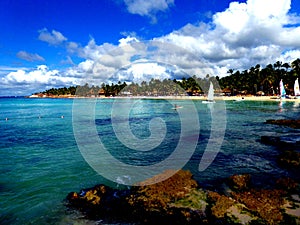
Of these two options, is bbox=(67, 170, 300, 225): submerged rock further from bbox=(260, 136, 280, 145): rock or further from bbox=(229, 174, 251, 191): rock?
bbox=(260, 136, 280, 145): rock

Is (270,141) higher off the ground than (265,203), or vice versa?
(265,203)

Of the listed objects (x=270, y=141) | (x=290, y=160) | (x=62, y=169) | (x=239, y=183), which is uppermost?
(x=239, y=183)

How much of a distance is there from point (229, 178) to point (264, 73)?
433ft

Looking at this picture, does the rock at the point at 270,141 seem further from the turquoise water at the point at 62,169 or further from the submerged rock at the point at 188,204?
the submerged rock at the point at 188,204

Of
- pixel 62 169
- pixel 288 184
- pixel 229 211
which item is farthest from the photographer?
pixel 62 169

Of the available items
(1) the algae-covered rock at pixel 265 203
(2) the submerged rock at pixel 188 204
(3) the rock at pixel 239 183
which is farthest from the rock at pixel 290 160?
(1) the algae-covered rock at pixel 265 203

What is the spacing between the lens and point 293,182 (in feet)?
42.9

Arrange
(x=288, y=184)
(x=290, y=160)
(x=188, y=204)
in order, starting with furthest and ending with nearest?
(x=290, y=160) → (x=288, y=184) → (x=188, y=204)

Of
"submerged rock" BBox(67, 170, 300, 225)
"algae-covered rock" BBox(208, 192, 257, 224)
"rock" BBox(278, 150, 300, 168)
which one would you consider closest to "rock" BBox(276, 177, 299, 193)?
"submerged rock" BBox(67, 170, 300, 225)

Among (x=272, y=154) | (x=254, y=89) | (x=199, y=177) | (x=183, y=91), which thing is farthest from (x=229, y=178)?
(x=183, y=91)

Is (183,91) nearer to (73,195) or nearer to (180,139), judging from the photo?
(180,139)

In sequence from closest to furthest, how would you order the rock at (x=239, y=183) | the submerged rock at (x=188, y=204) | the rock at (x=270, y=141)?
1. the submerged rock at (x=188, y=204)
2. the rock at (x=239, y=183)
3. the rock at (x=270, y=141)

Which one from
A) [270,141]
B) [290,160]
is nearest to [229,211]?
[290,160]

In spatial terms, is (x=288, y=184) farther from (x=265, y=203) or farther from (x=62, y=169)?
(x=62, y=169)
